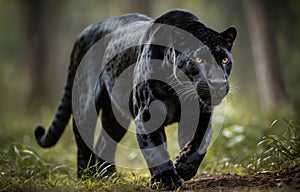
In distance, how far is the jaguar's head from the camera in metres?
3.90

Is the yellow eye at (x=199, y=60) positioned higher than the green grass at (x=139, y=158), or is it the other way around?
the yellow eye at (x=199, y=60)

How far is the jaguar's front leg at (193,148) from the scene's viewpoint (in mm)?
4160

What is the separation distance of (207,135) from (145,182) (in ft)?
2.27

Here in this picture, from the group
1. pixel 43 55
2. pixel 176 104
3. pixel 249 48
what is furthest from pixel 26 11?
pixel 176 104

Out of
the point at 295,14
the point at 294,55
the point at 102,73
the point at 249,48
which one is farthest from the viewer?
the point at 249,48

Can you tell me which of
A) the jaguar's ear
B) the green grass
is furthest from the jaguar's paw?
the jaguar's ear

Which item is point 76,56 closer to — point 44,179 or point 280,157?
point 44,179

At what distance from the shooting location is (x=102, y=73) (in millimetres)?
5164

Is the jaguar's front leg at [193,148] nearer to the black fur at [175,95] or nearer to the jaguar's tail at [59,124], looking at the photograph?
A: the black fur at [175,95]

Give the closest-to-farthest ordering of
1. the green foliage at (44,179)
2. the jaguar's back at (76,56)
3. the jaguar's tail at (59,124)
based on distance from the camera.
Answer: the green foliage at (44,179) → the jaguar's back at (76,56) → the jaguar's tail at (59,124)

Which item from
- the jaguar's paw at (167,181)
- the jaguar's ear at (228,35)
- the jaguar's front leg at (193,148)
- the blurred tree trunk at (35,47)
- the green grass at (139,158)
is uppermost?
the jaguar's ear at (228,35)

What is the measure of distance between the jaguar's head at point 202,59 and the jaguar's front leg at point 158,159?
1.47 ft

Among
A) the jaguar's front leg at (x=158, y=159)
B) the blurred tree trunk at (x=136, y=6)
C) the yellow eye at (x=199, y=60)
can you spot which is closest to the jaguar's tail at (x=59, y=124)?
the jaguar's front leg at (x=158, y=159)

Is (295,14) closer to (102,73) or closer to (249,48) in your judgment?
(249,48)
